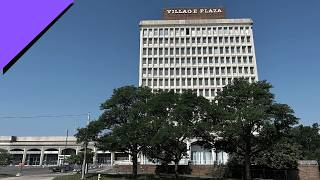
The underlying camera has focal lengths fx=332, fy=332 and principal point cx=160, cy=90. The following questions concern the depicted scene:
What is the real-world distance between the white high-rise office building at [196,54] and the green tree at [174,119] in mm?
55895

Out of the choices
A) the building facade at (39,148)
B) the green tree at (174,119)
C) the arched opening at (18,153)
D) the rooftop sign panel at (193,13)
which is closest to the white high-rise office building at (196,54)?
the rooftop sign panel at (193,13)

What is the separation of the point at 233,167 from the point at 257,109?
59.4 ft

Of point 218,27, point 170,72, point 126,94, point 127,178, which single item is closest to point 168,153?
point 127,178

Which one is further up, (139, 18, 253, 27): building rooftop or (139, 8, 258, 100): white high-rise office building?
(139, 18, 253, 27): building rooftop

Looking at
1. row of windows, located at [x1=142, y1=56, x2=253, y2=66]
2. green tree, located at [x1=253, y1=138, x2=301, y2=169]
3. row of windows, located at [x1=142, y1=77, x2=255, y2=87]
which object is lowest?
green tree, located at [x1=253, y1=138, x2=301, y2=169]

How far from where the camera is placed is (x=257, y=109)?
1490 inches

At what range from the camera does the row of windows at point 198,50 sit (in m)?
101

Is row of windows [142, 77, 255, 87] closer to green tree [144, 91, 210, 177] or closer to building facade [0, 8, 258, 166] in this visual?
building facade [0, 8, 258, 166]

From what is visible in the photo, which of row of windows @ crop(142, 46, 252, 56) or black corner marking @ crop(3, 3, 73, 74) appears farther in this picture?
row of windows @ crop(142, 46, 252, 56)

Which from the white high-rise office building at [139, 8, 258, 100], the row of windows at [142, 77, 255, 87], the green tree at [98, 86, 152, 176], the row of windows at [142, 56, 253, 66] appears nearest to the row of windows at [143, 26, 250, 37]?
the white high-rise office building at [139, 8, 258, 100]

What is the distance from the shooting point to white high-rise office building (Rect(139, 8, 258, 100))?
9875 centimetres

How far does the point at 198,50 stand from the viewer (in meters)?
102

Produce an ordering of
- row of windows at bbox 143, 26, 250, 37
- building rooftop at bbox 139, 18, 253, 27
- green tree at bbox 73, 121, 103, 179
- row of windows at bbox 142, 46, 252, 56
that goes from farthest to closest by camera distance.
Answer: building rooftop at bbox 139, 18, 253, 27
row of windows at bbox 143, 26, 250, 37
row of windows at bbox 142, 46, 252, 56
green tree at bbox 73, 121, 103, 179

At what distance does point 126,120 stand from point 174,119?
7.62 meters
